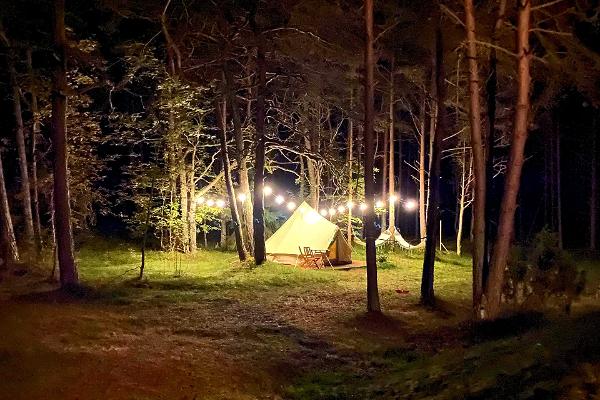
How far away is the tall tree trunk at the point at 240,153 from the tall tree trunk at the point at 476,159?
7.64 meters

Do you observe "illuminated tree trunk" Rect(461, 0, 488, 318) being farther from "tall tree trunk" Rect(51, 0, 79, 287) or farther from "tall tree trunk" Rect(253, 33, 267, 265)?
"tall tree trunk" Rect(51, 0, 79, 287)

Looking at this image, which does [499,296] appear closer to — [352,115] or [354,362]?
[354,362]

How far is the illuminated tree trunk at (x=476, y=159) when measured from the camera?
32.7 ft

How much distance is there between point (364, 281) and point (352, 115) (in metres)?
5.24

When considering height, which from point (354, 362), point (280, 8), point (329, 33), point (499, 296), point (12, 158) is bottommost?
point (354, 362)

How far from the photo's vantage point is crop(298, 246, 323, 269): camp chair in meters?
18.1

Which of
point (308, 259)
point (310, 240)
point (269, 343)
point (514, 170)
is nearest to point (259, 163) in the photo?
point (310, 240)

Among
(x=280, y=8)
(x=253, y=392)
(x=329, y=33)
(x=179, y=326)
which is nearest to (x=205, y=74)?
(x=280, y=8)

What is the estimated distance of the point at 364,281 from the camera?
15.6 meters

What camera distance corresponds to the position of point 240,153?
17.8m

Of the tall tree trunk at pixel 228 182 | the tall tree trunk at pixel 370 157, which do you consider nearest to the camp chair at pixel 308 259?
the tall tree trunk at pixel 228 182

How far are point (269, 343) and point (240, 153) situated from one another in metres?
9.74

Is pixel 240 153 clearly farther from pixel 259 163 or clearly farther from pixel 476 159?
pixel 476 159

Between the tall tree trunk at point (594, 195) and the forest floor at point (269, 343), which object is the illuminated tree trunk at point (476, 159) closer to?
the forest floor at point (269, 343)
